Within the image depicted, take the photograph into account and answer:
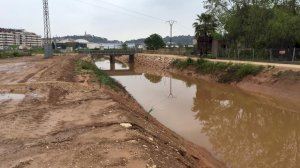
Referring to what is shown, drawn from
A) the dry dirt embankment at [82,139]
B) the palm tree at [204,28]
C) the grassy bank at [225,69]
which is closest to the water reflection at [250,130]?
the dry dirt embankment at [82,139]

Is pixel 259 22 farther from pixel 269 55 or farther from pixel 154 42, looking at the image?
pixel 154 42

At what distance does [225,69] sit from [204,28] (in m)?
30.8

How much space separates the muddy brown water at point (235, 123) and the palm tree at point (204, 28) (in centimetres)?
3188

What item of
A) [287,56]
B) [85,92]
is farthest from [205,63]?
[85,92]

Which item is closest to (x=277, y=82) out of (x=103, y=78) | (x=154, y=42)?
(x=103, y=78)

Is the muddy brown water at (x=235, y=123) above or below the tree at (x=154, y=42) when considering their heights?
below

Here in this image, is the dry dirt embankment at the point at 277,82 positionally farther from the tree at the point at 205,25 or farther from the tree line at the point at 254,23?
the tree at the point at 205,25

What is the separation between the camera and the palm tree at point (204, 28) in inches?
2894

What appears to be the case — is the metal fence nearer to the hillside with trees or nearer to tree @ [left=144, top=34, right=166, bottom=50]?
the hillside with trees

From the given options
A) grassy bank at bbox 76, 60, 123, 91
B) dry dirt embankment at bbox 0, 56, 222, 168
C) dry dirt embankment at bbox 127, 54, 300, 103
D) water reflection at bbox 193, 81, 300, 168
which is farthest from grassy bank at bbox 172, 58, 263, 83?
dry dirt embankment at bbox 0, 56, 222, 168

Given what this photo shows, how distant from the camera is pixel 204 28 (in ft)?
264

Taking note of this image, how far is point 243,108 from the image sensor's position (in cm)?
3142

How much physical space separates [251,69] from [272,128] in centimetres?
2153

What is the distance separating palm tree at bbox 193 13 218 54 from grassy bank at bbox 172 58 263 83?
9.42 meters
